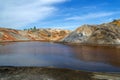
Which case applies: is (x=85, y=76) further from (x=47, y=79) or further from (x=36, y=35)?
(x=36, y=35)

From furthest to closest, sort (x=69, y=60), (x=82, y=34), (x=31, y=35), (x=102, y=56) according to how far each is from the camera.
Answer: (x=31, y=35) → (x=82, y=34) → (x=102, y=56) → (x=69, y=60)

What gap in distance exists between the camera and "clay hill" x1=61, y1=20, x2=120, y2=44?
9095 cm

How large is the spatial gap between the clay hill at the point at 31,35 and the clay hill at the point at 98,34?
138 ft

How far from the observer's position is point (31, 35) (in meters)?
178

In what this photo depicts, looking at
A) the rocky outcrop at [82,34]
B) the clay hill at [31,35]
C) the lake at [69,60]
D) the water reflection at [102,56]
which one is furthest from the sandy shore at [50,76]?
the clay hill at [31,35]

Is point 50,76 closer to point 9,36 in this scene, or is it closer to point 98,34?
point 98,34

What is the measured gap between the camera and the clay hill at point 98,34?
90.9 meters

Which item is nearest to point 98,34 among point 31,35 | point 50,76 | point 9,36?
point 9,36

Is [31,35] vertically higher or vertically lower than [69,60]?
higher

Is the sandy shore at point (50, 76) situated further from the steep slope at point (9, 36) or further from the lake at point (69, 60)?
the steep slope at point (9, 36)

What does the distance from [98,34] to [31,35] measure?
300 ft

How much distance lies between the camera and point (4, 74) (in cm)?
2342

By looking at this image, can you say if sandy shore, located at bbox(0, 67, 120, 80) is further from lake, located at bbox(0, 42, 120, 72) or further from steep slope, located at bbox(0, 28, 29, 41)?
steep slope, located at bbox(0, 28, 29, 41)

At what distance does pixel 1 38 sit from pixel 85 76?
12857 centimetres
